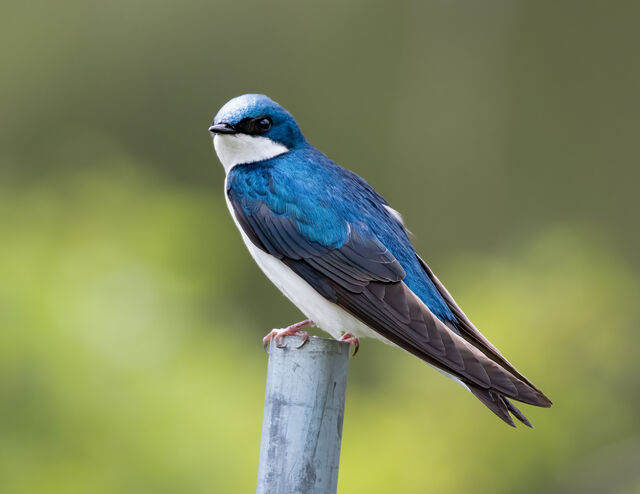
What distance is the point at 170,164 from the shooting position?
8.05m

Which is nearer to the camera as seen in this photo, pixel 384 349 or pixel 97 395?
pixel 97 395

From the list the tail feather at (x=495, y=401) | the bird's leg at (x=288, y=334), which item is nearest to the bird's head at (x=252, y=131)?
the bird's leg at (x=288, y=334)

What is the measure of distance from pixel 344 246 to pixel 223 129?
21.8 inches

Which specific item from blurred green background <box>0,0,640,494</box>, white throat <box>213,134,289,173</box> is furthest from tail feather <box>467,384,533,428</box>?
blurred green background <box>0,0,640,494</box>

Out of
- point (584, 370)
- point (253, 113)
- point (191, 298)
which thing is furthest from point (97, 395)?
point (584, 370)

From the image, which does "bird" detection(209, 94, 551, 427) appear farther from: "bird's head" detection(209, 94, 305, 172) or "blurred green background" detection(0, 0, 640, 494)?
"blurred green background" detection(0, 0, 640, 494)

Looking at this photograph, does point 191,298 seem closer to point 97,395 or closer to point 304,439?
point 97,395

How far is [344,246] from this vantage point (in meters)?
2.99

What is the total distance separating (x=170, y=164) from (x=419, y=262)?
202 inches

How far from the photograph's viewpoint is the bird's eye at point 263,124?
3.25m

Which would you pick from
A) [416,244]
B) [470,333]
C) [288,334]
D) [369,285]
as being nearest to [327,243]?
[369,285]

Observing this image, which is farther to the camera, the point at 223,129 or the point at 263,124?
the point at 263,124

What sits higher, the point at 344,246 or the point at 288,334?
the point at 344,246

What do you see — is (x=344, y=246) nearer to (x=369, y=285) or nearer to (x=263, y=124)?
(x=369, y=285)
